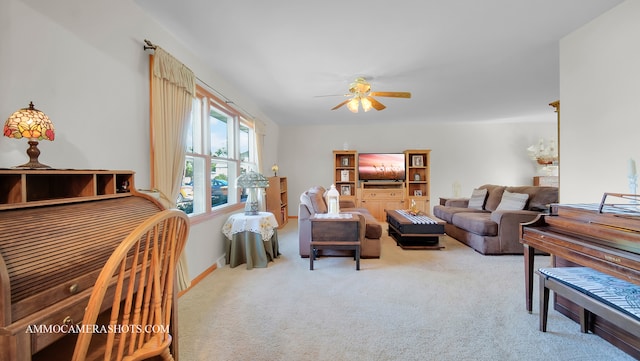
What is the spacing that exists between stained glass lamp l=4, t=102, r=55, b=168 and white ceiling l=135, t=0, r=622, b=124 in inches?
53.6

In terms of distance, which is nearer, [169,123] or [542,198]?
[169,123]

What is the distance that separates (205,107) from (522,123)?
24.3 ft

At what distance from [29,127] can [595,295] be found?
291 cm

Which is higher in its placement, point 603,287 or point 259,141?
point 259,141

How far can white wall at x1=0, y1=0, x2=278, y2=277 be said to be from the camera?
3.95 ft

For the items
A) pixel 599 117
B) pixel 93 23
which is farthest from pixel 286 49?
pixel 599 117

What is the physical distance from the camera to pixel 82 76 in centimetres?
151

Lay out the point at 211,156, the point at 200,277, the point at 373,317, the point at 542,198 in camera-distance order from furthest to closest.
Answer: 1. the point at 542,198
2. the point at 211,156
3. the point at 200,277
4. the point at 373,317

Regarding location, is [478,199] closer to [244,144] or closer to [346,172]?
[346,172]

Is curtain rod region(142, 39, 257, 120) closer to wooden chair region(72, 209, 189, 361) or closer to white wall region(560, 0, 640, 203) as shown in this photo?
wooden chair region(72, 209, 189, 361)

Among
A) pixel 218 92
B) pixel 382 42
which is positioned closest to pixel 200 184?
pixel 218 92

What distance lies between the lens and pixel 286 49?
2.51m

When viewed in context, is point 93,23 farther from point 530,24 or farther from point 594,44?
point 594,44

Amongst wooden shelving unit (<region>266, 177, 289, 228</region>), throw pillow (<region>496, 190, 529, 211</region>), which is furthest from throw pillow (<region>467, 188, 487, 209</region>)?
wooden shelving unit (<region>266, 177, 289, 228</region>)
